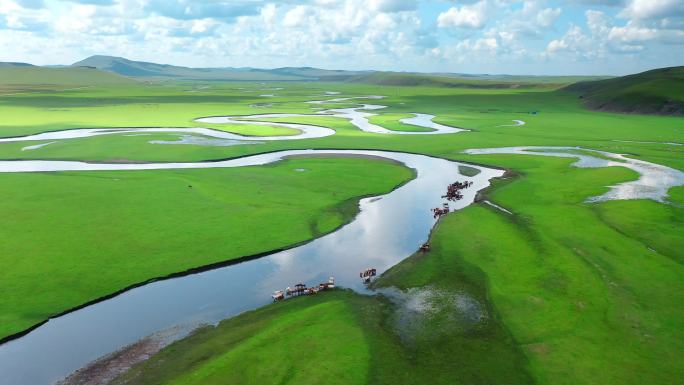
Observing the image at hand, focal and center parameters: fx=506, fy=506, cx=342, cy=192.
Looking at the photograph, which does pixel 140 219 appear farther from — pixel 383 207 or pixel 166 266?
pixel 383 207

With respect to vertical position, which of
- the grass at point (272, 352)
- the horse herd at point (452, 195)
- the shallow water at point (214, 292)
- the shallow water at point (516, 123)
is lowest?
the shallow water at point (516, 123)

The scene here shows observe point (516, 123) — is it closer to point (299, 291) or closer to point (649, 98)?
point (649, 98)

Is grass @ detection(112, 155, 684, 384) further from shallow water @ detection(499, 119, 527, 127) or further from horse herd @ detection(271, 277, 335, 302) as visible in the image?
shallow water @ detection(499, 119, 527, 127)

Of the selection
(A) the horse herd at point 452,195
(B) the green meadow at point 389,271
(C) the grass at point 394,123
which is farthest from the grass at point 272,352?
(C) the grass at point 394,123

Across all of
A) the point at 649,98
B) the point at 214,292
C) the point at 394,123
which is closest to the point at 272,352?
the point at 214,292

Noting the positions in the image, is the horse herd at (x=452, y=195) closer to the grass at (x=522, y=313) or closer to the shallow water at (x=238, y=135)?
the grass at (x=522, y=313)

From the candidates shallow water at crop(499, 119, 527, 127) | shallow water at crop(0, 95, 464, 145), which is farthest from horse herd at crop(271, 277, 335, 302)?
shallow water at crop(499, 119, 527, 127)

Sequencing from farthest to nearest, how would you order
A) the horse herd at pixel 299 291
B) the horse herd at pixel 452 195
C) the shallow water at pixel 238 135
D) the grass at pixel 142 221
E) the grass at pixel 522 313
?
the shallow water at pixel 238 135 → the horse herd at pixel 452 195 → the grass at pixel 142 221 → the horse herd at pixel 299 291 → the grass at pixel 522 313
